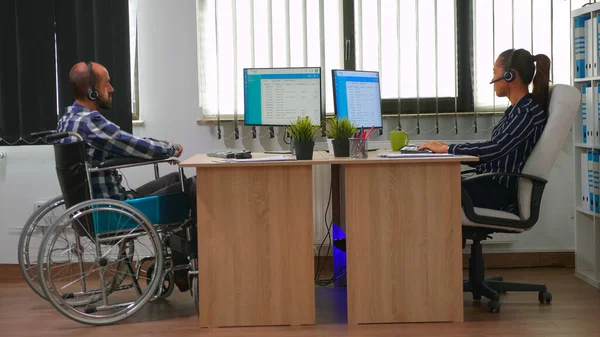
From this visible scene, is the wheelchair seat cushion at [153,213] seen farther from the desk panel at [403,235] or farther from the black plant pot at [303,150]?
the desk panel at [403,235]

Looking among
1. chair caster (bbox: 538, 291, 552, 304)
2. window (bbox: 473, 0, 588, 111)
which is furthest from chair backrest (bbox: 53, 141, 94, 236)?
window (bbox: 473, 0, 588, 111)

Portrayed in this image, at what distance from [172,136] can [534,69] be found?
1990mm

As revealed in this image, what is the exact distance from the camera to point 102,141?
3.35 m

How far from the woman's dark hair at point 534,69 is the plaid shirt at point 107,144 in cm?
159

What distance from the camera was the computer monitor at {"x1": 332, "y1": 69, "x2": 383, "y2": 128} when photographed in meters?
3.83

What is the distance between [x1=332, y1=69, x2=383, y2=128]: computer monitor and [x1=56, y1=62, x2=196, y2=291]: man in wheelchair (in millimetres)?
839

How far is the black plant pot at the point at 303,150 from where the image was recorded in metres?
3.19

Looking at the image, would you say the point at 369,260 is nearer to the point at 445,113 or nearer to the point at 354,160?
the point at 354,160

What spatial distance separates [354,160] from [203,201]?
2.05 ft

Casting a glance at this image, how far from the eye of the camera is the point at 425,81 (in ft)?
14.3

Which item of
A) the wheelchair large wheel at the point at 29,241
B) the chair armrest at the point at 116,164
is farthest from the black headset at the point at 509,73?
the wheelchair large wheel at the point at 29,241

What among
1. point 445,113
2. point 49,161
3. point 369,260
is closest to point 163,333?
point 369,260

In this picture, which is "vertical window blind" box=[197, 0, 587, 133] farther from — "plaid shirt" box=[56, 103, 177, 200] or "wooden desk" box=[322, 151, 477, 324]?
"wooden desk" box=[322, 151, 477, 324]

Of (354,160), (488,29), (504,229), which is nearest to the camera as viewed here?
(354,160)
